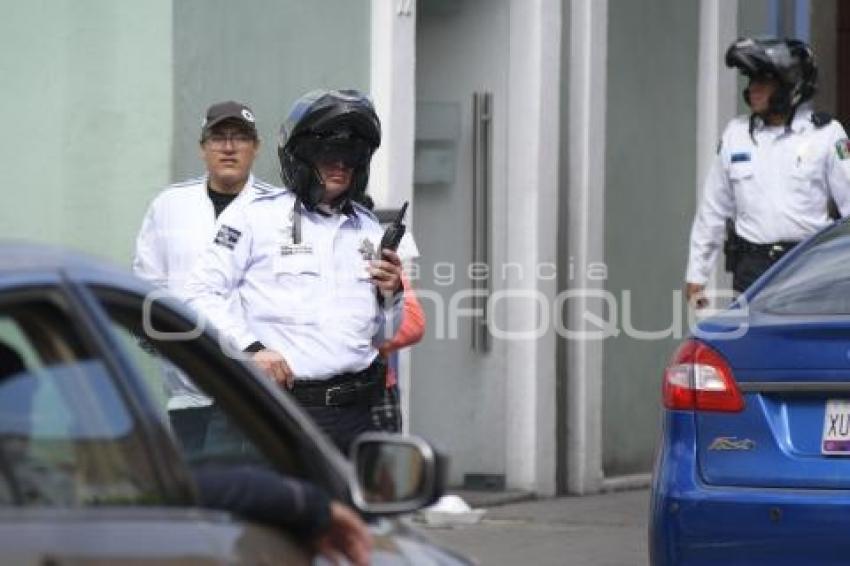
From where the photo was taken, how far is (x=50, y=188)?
10031 millimetres

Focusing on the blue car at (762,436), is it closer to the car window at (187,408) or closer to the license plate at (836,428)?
the license plate at (836,428)

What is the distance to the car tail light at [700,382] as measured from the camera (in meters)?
7.62

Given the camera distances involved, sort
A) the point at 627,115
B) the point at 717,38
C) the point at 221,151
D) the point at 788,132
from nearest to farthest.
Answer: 1. the point at 221,151
2. the point at 788,132
3. the point at 627,115
4. the point at 717,38

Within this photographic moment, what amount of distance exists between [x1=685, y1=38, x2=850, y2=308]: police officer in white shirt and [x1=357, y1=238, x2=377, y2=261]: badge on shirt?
14.5 feet

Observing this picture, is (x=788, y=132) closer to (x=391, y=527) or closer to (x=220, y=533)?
(x=391, y=527)

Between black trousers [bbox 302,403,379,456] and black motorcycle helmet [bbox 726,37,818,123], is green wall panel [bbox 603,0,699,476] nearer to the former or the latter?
black motorcycle helmet [bbox 726,37,818,123]

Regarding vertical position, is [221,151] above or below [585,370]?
above

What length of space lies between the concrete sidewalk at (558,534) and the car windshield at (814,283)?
8.48 ft

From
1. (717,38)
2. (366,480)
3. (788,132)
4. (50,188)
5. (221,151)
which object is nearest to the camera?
(366,480)

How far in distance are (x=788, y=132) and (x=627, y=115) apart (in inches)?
105

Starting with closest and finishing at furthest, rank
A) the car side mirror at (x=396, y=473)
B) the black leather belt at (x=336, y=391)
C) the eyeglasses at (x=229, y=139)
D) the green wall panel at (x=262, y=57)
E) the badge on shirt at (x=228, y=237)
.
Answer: the car side mirror at (x=396, y=473)
the black leather belt at (x=336, y=391)
the badge on shirt at (x=228, y=237)
the eyeglasses at (x=229, y=139)
the green wall panel at (x=262, y=57)

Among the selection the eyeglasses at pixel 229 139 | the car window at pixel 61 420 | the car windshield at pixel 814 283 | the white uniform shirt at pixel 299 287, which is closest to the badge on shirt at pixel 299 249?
the white uniform shirt at pixel 299 287

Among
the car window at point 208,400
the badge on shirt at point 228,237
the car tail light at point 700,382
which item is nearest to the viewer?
the car window at point 208,400

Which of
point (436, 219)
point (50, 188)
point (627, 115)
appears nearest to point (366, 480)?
point (50, 188)
